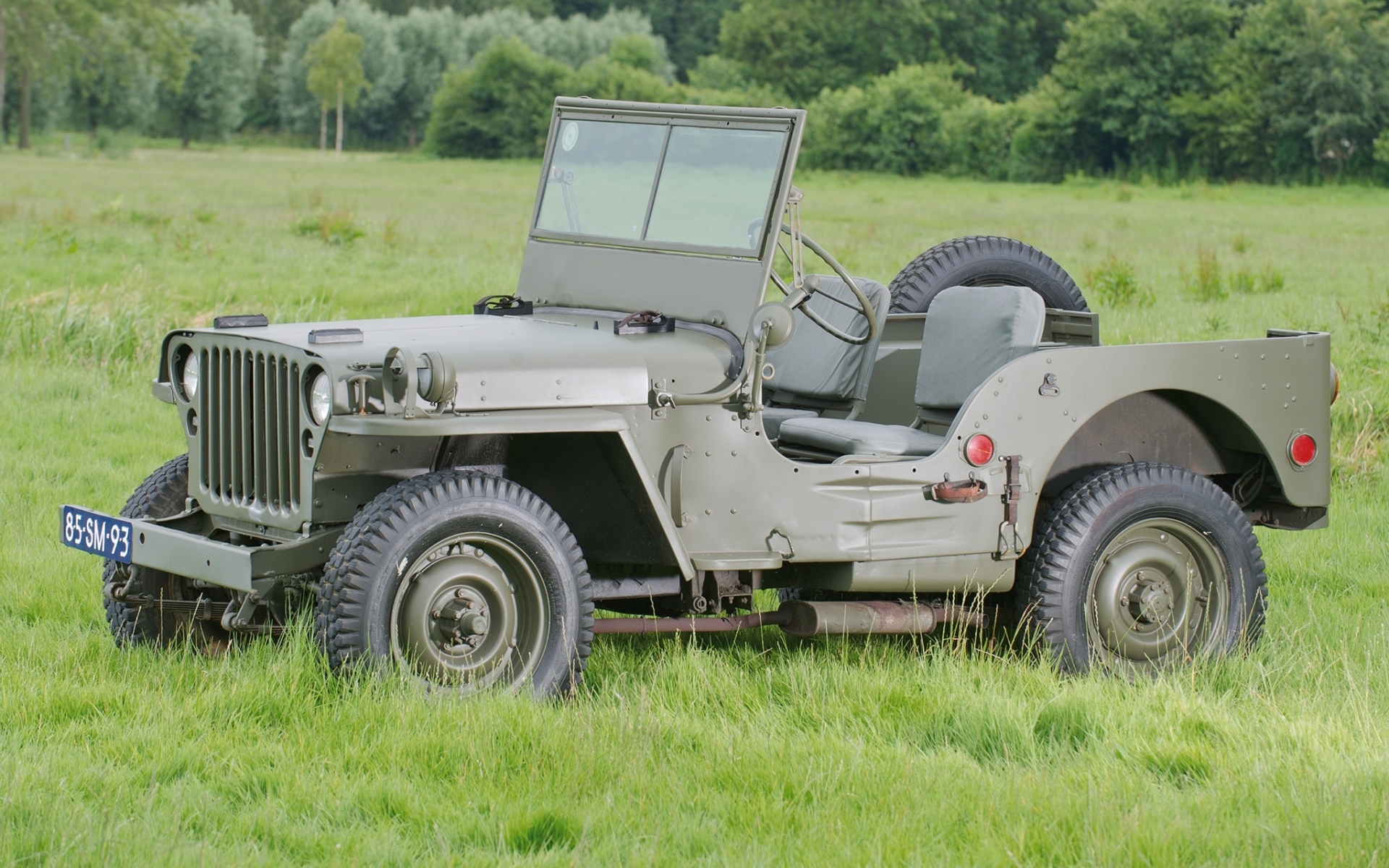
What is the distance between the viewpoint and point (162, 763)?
4.05 m

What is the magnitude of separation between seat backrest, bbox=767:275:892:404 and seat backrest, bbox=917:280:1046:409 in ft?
0.74

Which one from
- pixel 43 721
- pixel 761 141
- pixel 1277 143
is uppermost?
pixel 1277 143

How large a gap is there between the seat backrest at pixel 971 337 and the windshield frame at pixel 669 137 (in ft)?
3.38

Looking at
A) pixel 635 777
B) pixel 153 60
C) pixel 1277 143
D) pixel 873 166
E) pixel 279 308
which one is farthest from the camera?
pixel 153 60

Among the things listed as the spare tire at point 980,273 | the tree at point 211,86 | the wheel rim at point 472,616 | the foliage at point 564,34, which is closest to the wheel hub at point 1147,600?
the spare tire at point 980,273

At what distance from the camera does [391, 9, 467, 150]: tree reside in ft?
299

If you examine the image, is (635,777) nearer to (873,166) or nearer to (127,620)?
(127,620)

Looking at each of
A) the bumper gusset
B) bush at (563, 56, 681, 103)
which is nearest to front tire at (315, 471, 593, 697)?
the bumper gusset

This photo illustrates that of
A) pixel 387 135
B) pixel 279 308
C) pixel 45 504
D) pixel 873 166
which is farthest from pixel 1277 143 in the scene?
pixel 387 135

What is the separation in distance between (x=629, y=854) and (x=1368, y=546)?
4.85 metres

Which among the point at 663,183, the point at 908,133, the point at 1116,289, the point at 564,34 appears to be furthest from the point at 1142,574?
the point at 564,34

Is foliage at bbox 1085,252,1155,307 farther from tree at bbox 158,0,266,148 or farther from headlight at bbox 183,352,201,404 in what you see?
tree at bbox 158,0,266,148

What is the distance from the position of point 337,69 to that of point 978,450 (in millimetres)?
82032

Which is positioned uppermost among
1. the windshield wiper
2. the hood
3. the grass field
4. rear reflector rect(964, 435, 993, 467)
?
the windshield wiper
